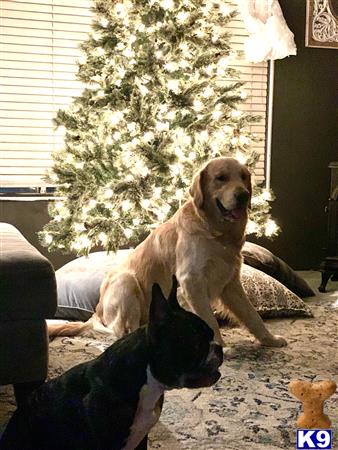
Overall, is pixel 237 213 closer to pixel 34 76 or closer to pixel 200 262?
pixel 200 262

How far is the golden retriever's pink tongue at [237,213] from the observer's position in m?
2.47

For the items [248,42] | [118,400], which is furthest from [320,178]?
[118,400]

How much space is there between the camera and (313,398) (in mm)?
1627

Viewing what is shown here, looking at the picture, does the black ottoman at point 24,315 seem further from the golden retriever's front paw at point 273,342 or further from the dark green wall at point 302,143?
the dark green wall at point 302,143

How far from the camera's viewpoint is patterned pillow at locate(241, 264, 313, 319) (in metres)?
3.10

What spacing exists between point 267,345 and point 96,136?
1576 mm

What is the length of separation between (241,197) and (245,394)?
83cm

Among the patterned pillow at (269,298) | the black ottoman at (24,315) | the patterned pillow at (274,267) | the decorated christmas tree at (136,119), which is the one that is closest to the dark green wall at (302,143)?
the patterned pillow at (274,267)

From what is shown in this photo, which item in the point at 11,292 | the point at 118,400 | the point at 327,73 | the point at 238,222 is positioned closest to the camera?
the point at 118,400

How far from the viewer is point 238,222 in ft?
8.35

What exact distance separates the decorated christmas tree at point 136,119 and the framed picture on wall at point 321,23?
1201 millimetres

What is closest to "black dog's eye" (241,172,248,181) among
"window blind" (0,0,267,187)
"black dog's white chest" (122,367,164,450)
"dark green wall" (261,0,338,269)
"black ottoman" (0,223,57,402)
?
"black ottoman" (0,223,57,402)

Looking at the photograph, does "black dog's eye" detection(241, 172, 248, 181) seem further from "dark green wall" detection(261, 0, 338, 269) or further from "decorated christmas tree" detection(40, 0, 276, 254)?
"dark green wall" detection(261, 0, 338, 269)

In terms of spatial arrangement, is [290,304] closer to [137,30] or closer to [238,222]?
[238,222]
